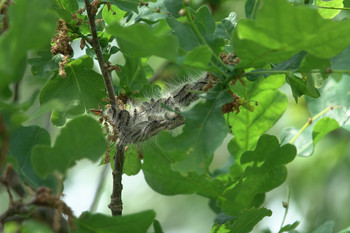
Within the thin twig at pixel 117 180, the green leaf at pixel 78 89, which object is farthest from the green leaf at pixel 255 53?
the green leaf at pixel 78 89

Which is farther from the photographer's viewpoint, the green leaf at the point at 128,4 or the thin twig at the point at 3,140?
the green leaf at the point at 128,4

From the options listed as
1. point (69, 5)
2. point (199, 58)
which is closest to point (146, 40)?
point (199, 58)

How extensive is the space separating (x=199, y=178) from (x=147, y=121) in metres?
0.34

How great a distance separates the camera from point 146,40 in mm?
1132

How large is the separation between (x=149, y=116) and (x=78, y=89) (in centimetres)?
34

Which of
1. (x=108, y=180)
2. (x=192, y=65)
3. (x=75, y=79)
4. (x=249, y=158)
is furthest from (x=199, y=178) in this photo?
(x=108, y=180)

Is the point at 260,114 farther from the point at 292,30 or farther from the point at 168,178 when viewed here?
the point at 292,30

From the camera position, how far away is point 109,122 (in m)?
1.60

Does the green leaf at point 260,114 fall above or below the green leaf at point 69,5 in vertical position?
below

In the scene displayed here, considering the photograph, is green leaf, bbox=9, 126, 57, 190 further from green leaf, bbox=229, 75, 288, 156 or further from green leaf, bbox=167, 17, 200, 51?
green leaf, bbox=229, 75, 288, 156

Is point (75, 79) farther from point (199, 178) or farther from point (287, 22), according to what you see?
point (287, 22)

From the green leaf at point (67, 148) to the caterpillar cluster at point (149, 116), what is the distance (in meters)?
0.38

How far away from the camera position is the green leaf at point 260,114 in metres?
1.80

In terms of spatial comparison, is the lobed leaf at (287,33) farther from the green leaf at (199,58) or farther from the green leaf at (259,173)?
the green leaf at (259,173)
